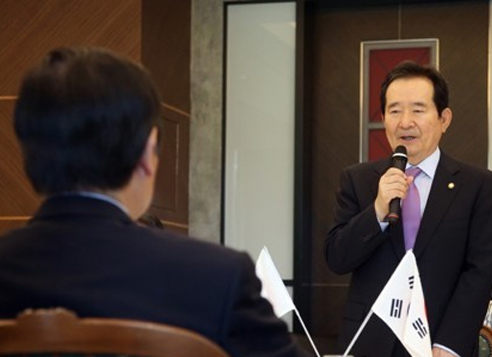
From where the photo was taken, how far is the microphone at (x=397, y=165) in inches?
118

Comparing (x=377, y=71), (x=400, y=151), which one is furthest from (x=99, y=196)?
(x=377, y=71)

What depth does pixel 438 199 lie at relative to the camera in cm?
318

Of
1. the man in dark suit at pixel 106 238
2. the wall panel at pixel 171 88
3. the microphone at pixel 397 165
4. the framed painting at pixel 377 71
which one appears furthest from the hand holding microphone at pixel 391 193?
the framed painting at pixel 377 71

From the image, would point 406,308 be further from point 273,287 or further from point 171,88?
point 171,88

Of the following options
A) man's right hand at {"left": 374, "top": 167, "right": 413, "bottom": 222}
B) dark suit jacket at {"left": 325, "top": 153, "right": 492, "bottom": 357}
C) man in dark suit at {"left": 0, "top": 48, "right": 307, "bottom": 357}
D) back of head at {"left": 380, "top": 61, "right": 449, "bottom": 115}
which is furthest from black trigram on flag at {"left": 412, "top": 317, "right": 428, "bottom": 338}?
man in dark suit at {"left": 0, "top": 48, "right": 307, "bottom": 357}

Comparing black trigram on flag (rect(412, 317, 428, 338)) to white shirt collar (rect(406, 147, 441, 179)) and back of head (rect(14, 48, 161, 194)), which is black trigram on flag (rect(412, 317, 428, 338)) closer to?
white shirt collar (rect(406, 147, 441, 179))

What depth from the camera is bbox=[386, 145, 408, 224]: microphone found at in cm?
299

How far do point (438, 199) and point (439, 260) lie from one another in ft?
0.59

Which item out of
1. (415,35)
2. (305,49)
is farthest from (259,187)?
(415,35)

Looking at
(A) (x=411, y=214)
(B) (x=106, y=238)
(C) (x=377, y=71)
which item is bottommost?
(A) (x=411, y=214)

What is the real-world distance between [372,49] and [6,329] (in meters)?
5.12

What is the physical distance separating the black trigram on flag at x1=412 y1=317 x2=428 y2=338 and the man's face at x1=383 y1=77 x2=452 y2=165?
2.05ft

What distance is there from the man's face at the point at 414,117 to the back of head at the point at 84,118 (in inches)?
77.8

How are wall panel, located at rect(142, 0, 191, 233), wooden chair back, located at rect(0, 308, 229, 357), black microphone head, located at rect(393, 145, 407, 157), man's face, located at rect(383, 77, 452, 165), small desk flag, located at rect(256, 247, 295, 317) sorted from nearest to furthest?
wooden chair back, located at rect(0, 308, 229, 357) → small desk flag, located at rect(256, 247, 295, 317) → black microphone head, located at rect(393, 145, 407, 157) → man's face, located at rect(383, 77, 452, 165) → wall panel, located at rect(142, 0, 191, 233)
